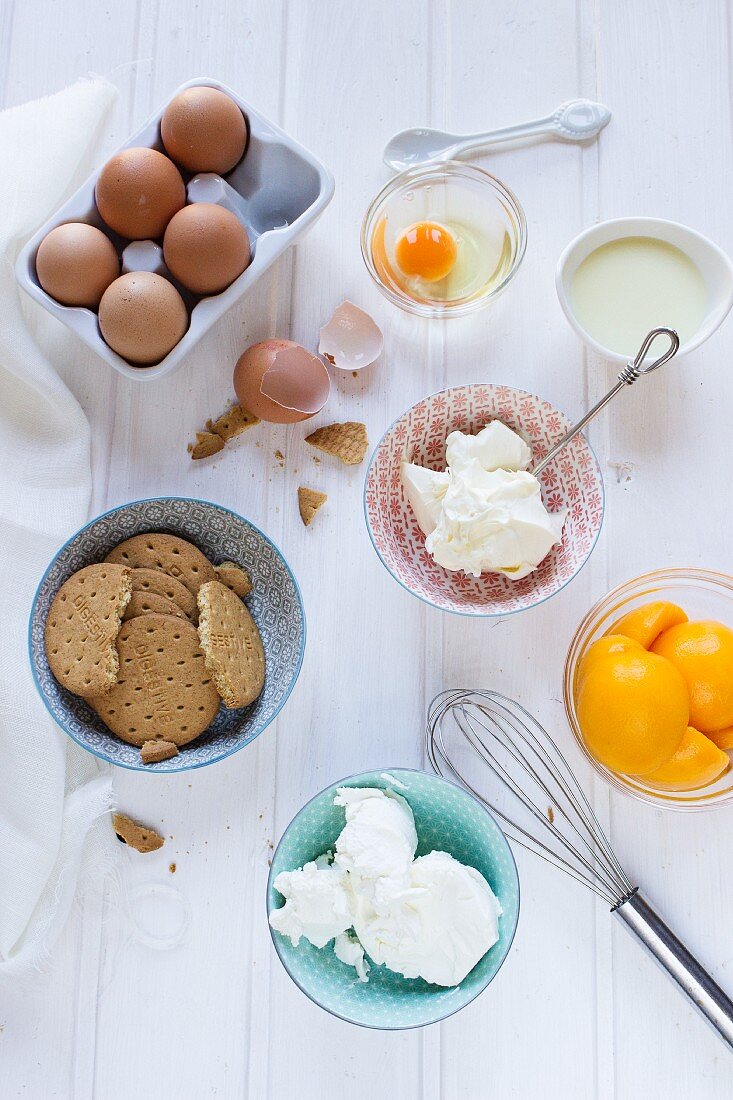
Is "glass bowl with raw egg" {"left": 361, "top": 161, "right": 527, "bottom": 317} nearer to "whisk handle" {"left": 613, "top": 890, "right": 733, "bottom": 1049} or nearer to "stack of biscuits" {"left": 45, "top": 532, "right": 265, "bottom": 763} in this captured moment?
"stack of biscuits" {"left": 45, "top": 532, "right": 265, "bottom": 763}

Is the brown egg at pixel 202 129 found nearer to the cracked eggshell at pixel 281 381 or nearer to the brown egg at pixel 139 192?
the brown egg at pixel 139 192

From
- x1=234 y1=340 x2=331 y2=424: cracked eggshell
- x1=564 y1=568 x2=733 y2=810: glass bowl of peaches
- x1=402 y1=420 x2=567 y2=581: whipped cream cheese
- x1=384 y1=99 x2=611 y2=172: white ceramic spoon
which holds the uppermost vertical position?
x1=384 y1=99 x2=611 y2=172: white ceramic spoon

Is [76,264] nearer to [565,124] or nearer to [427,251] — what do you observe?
[427,251]

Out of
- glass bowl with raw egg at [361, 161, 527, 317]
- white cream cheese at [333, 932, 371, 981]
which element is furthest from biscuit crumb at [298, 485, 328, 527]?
white cream cheese at [333, 932, 371, 981]

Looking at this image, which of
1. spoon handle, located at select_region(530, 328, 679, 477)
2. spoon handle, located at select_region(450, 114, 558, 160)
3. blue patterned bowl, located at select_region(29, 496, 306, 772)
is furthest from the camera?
spoon handle, located at select_region(450, 114, 558, 160)

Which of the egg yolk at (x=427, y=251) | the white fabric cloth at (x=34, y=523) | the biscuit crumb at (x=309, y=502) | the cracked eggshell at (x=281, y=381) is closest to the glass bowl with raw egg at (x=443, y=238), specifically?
the egg yolk at (x=427, y=251)

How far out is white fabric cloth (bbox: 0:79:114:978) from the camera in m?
0.98

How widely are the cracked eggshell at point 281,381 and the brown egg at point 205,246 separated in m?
0.09

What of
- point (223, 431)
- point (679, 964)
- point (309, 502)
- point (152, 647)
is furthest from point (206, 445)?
point (679, 964)

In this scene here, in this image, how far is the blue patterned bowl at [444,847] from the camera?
0.89 m

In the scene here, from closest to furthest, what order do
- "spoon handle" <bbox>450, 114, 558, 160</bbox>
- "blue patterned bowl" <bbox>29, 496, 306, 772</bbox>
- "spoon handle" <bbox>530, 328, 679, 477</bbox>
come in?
"spoon handle" <bbox>530, 328, 679, 477</bbox> < "blue patterned bowl" <bbox>29, 496, 306, 772</bbox> < "spoon handle" <bbox>450, 114, 558, 160</bbox>

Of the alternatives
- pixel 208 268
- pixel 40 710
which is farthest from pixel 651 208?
pixel 40 710

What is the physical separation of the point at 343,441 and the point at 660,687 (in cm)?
42

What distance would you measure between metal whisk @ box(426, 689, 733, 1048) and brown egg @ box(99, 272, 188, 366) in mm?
475
